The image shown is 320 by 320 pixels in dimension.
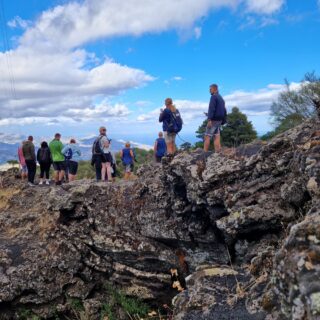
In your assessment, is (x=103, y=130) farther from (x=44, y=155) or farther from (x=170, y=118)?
(x=44, y=155)

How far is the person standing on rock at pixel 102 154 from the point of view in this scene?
16.6m

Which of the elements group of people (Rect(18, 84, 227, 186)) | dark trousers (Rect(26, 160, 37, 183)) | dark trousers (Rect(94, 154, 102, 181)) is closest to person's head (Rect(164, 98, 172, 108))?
group of people (Rect(18, 84, 227, 186))

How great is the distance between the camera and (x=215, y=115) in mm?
13125

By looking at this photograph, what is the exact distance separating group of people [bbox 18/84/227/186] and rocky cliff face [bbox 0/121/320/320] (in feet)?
6.20

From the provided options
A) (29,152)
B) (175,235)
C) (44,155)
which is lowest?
(175,235)

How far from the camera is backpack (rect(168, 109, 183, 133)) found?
14438mm

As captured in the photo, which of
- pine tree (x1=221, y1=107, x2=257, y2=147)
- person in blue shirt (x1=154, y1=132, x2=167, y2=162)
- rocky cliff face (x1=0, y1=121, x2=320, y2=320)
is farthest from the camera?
pine tree (x1=221, y1=107, x2=257, y2=147)

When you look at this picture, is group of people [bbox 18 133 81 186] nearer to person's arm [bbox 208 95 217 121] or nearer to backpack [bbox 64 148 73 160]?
backpack [bbox 64 148 73 160]

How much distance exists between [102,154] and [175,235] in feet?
21.5

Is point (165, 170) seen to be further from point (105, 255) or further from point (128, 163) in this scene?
point (128, 163)

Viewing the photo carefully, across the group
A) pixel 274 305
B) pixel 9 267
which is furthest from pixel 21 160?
pixel 274 305

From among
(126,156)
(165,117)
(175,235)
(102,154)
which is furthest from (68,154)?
(175,235)

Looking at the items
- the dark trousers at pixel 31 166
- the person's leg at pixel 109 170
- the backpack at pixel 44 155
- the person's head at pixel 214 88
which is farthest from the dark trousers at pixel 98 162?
the person's head at pixel 214 88

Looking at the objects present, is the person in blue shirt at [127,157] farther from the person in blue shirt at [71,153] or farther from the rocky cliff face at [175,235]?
the rocky cliff face at [175,235]
